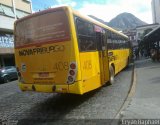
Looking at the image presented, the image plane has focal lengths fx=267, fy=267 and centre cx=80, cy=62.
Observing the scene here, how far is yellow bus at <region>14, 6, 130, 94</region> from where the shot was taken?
306 inches

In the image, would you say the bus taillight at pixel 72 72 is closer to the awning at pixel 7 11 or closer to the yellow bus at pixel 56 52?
the yellow bus at pixel 56 52

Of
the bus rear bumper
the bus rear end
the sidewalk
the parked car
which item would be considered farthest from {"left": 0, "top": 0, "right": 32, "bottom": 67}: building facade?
the sidewalk

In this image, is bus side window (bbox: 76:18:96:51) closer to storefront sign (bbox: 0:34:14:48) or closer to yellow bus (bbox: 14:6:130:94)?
yellow bus (bbox: 14:6:130:94)

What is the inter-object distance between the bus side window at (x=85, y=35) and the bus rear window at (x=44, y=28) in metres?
0.54

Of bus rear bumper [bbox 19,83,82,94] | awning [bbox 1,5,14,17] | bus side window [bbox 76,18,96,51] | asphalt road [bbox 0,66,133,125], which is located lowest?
asphalt road [bbox 0,66,133,125]

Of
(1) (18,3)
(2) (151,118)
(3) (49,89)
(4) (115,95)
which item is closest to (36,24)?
(3) (49,89)

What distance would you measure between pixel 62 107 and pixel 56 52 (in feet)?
6.11

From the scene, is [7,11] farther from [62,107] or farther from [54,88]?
[54,88]

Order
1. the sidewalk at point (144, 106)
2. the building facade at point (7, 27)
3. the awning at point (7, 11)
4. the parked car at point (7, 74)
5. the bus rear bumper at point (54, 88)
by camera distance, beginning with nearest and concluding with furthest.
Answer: the sidewalk at point (144, 106)
the bus rear bumper at point (54, 88)
the parked car at point (7, 74)
the building facade at point (7, 27)
the awning at point (7, 11)

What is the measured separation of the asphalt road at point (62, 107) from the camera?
7.27 m

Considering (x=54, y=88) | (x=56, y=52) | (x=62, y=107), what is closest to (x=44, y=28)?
(x=56, y=52)

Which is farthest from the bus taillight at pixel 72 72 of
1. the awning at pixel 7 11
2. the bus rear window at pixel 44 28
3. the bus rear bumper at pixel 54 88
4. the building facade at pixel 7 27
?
the awning at pixel 7 11

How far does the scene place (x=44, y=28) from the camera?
8.22 metres

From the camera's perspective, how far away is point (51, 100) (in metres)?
10.0
